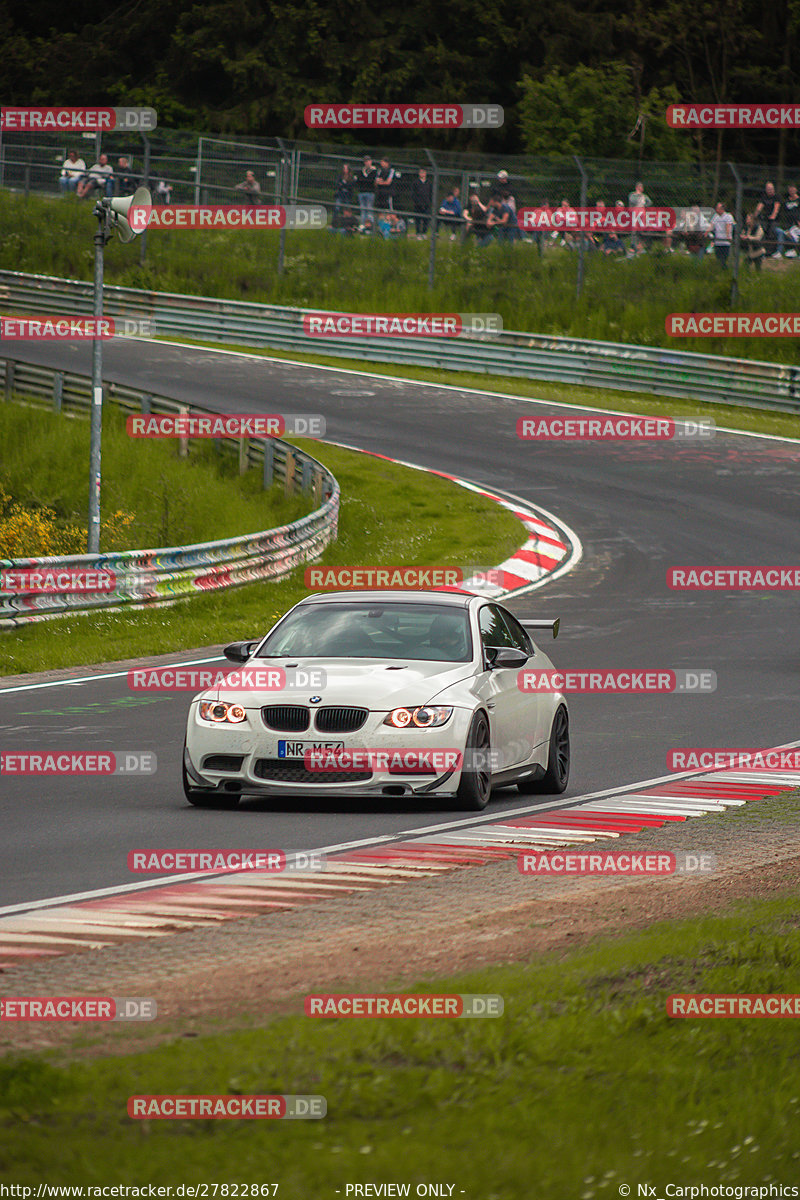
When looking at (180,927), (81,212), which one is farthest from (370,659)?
(81,212)

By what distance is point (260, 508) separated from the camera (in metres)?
31.5

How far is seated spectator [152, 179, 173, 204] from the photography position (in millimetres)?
46750

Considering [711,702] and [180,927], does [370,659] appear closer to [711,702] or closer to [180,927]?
[180,927]

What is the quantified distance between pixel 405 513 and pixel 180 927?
926 inches

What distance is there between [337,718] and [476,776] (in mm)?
990

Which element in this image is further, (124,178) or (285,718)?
(124,178)

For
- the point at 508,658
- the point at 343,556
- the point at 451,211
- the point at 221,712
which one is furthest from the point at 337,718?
the point at 451,211

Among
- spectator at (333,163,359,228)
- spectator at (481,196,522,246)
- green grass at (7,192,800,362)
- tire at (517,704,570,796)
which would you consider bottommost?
tire at (517,704,570,796)

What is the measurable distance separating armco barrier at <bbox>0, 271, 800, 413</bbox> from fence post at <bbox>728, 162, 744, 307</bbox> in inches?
115

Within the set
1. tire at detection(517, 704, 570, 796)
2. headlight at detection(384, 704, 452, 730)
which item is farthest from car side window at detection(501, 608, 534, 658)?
headlight at detection(384, 704, 452, 730)

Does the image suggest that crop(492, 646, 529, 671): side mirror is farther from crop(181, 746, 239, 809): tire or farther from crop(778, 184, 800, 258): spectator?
crop(778, 184, 800, 258): spectator

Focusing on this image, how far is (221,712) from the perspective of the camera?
36.4 ft

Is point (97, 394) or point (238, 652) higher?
point (97, 394)

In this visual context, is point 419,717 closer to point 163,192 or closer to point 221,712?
point 221,712
